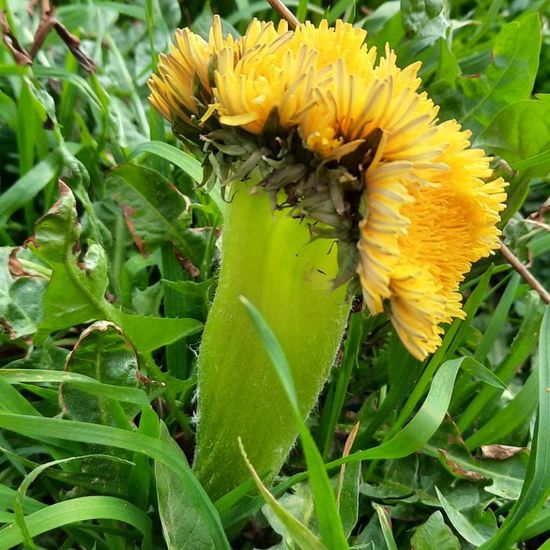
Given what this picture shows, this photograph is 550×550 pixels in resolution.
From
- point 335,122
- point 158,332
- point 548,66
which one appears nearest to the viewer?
point 335,122

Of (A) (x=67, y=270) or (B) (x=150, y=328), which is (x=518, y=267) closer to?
A: (B) (x=150, y=328)

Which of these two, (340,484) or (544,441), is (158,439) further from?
(544,441)

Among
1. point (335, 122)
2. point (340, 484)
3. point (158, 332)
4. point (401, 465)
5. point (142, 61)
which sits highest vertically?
point (335, 122)

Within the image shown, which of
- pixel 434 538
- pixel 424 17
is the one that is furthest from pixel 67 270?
pixel 424 17

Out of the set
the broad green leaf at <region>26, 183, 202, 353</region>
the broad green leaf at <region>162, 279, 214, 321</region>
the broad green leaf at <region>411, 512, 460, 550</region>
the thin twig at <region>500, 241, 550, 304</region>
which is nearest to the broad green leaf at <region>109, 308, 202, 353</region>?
the broad green leaf at <region>26, 183, 202, 353</region>

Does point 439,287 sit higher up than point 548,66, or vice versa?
point 439,287

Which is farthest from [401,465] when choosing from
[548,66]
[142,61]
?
[548,66]

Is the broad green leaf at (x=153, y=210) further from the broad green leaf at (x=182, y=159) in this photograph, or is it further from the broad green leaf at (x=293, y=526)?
the broad green leaf at (x=293, y=526)

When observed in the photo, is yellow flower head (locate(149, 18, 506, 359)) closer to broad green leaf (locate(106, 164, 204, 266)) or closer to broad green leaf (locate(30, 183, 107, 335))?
broad green leaf (locate(30, 183, 107, 335))
